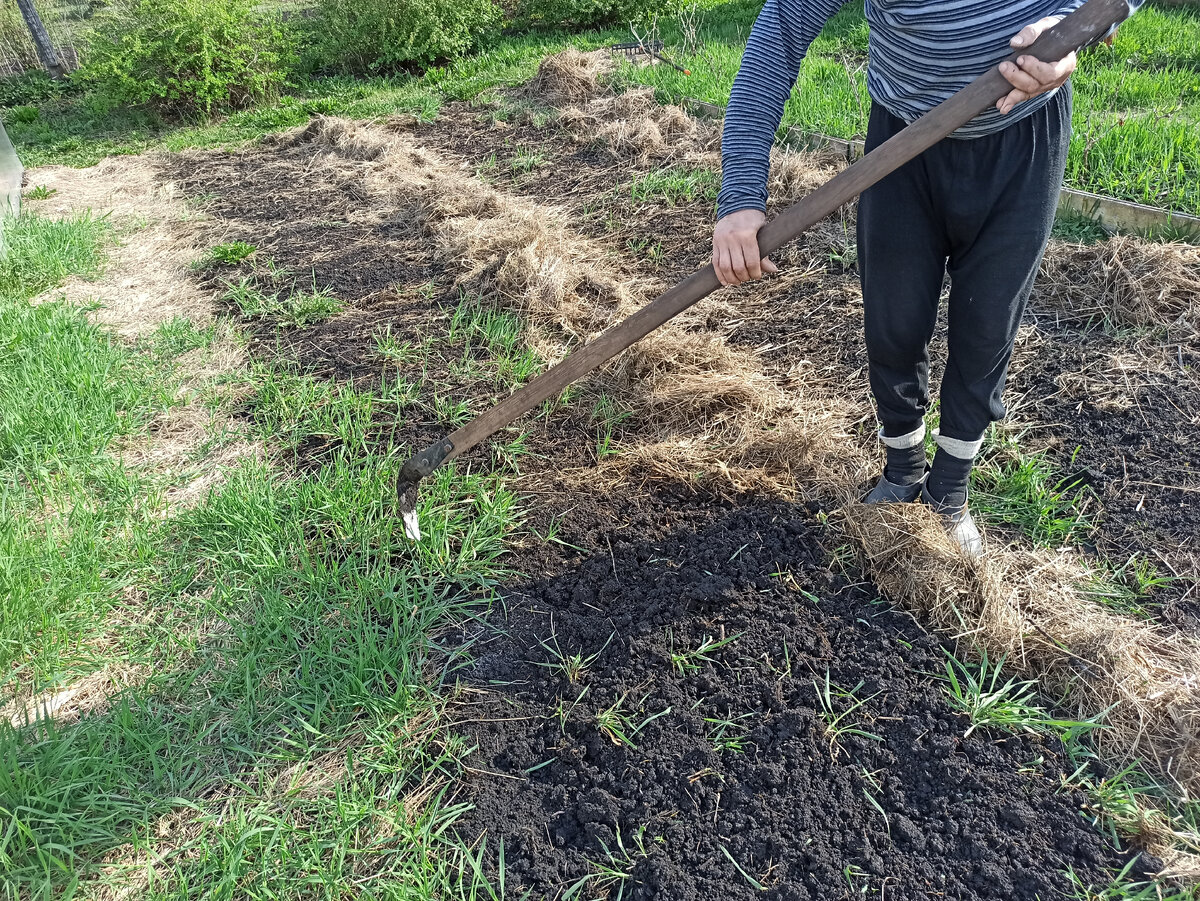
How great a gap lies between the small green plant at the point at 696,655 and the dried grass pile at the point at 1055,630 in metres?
0.50

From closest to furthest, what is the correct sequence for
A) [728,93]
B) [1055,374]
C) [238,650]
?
[238,650]
[1055,374]
[728,93]

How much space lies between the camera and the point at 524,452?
279cm

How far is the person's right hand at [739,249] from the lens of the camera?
171 centimetres

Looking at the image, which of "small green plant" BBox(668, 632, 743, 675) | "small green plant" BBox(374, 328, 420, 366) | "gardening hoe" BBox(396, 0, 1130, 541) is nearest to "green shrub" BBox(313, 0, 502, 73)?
"small green plant" BBox(374, 328, 420, 366)

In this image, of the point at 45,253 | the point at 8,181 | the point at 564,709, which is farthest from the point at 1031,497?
the point at 8,181

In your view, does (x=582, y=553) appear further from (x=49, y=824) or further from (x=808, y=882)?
(x=49, y=824)

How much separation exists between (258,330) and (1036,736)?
12.5 feet

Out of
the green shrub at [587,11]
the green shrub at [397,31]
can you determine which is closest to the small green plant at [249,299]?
the green shrub at [397,31]

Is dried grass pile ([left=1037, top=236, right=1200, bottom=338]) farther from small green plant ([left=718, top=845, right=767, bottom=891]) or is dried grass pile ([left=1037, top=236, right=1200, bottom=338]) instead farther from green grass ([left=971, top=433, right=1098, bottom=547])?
small green plant ([left=718, top=845, right=767, bottom=891])

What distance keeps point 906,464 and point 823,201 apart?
91cm

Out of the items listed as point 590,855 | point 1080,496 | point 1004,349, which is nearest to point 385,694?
point 590,855

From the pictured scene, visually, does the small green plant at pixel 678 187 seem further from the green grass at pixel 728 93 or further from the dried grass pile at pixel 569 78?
the dried grass pile at pixel 569 78

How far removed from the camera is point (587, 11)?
10.8 metres

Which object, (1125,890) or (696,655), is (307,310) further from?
(1125,890)
